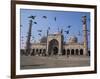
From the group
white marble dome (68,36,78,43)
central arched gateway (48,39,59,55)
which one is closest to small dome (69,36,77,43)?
white marble dome (68,36,78,43)

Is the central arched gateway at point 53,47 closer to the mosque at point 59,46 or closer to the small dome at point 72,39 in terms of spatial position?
the mosque at point 59,46

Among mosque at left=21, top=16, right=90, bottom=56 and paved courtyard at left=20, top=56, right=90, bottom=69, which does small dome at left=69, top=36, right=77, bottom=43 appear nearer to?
mosque at left=21, top=16, right=90, bottom=56

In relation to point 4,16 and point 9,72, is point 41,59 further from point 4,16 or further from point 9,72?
point 4,16

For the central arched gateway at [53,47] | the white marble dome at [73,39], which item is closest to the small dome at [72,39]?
the white marble dome at [73,39]

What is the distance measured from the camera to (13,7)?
196 centimetres

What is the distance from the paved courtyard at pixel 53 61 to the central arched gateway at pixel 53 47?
0.05 metres

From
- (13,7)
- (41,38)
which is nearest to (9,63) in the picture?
(41,38)

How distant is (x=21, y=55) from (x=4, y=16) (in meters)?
0.41

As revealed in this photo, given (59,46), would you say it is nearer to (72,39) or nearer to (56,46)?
(56,46)

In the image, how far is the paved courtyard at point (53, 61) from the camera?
2027 mm

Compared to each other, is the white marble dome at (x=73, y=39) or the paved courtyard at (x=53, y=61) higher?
the white marble dome at (x=73, y=39)

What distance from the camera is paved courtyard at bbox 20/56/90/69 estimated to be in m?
2.03

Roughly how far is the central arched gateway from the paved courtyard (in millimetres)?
51

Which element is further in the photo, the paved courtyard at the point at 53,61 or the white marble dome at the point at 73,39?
the white marble dome at the point at 73,39
